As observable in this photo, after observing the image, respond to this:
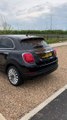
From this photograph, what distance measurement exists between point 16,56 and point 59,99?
5.93 ft

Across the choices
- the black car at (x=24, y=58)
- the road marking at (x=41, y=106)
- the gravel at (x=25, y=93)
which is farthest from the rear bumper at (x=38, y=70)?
the road marking at (x=41, y=106)

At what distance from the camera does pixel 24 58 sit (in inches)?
226

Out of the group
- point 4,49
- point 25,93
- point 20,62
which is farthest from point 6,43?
point 25,93

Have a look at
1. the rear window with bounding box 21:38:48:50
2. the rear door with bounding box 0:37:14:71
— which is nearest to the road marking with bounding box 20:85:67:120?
the rear window with bounding box 21:38:48:50

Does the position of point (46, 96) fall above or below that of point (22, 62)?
below

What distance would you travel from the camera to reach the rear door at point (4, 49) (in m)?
6.32

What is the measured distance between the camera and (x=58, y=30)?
132 feet

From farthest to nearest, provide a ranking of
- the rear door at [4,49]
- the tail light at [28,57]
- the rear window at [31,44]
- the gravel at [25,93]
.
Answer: the rear door at [4,49], the rear window at [31,44], the tail light at [28,57], the gravel at [25,93]

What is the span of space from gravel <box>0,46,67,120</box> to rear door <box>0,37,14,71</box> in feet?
2.06

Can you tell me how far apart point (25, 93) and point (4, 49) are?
1715mm

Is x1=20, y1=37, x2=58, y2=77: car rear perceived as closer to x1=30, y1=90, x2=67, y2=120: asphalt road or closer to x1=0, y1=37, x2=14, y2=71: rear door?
x1=0, y1=37, x2=14, y2=71: rear door

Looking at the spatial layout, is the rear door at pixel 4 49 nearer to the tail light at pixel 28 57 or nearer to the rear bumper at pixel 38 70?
the tail light at pixel 28 57

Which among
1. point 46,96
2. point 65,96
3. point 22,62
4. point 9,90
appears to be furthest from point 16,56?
point 65,96

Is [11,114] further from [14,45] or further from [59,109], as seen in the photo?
[14,45]
